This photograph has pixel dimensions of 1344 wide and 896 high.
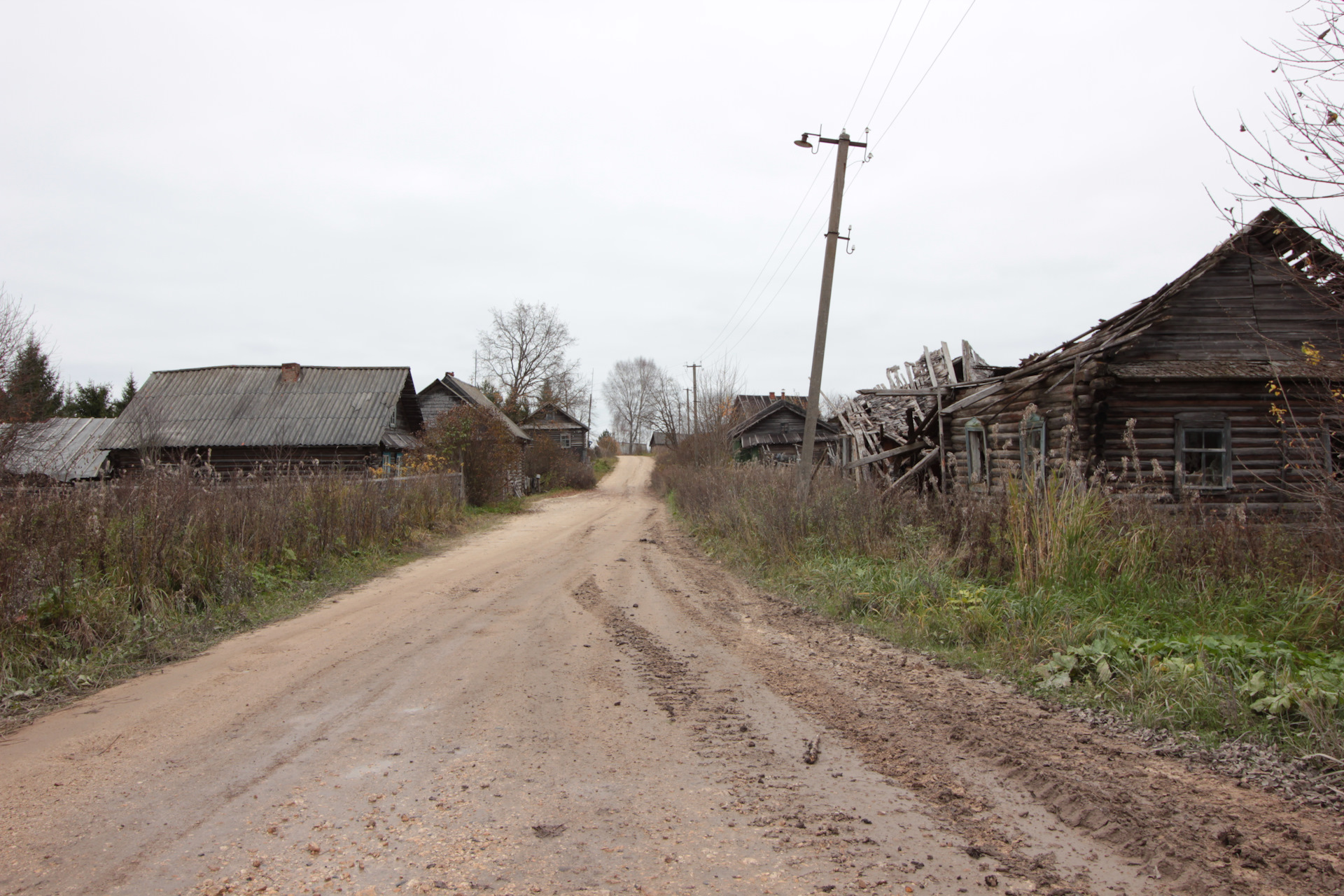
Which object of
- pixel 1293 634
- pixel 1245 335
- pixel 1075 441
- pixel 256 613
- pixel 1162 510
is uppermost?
pixel 1245 335

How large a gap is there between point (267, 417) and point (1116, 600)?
29.2 meters

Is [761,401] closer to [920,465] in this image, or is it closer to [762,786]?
[920,465]

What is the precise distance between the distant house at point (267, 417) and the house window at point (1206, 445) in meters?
23.9

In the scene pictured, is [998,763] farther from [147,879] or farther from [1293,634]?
[147,879]

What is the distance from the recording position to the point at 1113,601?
6.20 m

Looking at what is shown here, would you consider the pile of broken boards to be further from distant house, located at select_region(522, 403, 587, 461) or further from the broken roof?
distant house, located at select_region(522, 403, 587, 461)

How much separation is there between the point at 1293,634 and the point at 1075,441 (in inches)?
320

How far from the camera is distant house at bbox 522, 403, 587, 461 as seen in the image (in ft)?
192

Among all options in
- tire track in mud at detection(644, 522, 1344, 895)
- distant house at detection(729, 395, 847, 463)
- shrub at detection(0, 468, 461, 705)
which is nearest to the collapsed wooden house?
tire track in mud at detection(644, 522, 1344, 895)

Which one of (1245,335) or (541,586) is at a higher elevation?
(1245,335)

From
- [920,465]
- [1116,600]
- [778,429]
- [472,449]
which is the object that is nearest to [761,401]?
[778,429]

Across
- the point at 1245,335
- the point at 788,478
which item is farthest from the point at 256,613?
the point at 1245,335

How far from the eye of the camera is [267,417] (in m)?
27.8

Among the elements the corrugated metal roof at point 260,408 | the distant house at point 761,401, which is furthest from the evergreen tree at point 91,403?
the distant house at point 761,401
